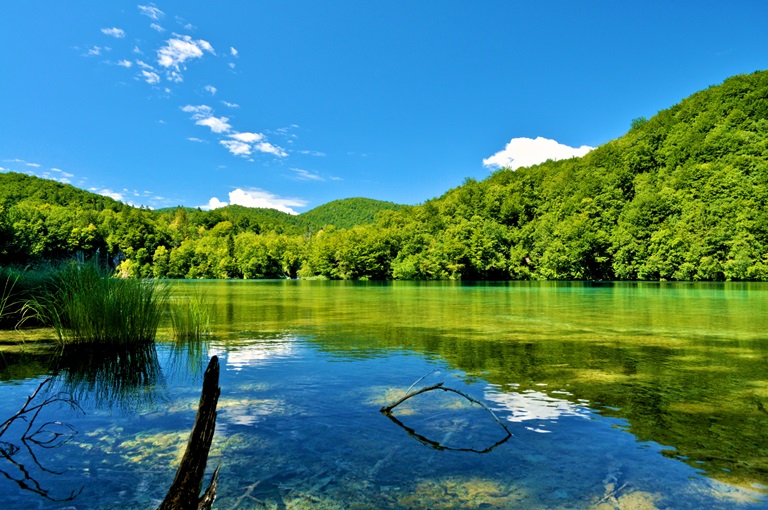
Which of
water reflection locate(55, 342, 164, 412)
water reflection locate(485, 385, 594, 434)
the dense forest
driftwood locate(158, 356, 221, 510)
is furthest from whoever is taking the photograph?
the dense forest

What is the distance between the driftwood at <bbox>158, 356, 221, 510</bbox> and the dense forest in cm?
4199

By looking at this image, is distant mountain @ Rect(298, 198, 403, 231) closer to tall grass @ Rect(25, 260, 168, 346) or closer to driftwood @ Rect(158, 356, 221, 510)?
tall grass @ Rect(25, 260, 168, 346)

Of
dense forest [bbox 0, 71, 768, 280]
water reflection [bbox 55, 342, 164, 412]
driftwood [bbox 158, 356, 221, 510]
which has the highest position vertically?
dense forest [bbox 0, 71, 768, 280]

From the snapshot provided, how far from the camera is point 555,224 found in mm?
83812

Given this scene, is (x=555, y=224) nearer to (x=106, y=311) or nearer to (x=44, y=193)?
(x=106, y=311)

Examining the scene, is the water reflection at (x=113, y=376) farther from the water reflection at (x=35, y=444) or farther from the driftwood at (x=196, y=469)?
the driftwood at (x=196, y=469)

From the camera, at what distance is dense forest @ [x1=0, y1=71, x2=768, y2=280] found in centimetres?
6412

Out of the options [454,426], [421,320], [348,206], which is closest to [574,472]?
[454,426]

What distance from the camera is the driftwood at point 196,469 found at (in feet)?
8.21

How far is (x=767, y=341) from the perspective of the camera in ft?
37.8

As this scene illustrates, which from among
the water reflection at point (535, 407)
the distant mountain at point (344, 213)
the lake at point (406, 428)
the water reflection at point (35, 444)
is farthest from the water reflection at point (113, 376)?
the distant mountain at point (344, 213)

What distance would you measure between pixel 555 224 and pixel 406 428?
84533mm

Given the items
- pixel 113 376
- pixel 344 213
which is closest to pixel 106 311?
pixel 113 376

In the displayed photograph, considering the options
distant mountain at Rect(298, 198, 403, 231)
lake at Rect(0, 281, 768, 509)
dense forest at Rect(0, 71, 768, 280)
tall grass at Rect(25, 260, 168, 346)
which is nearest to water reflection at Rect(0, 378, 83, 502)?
lake at Rect(0, 281, 768, 509)
